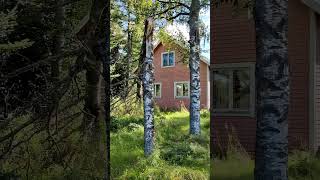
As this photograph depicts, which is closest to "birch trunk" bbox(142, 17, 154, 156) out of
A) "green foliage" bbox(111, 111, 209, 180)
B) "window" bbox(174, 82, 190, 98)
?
"green foliage" bbox(111, 111, 209, 180)

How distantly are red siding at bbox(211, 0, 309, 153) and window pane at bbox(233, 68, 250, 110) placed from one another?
0.26 m

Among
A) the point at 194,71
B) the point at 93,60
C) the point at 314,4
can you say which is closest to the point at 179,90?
the point at 194,71

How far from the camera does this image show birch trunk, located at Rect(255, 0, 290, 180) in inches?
181

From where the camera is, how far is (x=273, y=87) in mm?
4605

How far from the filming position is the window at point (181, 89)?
32.8 meters

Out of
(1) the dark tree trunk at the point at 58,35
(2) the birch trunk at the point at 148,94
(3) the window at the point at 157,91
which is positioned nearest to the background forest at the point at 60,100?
(1) the dark tree trunk at the point at 58,35

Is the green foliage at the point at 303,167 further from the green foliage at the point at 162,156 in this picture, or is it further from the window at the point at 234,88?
the green foliage at the point at 162,156

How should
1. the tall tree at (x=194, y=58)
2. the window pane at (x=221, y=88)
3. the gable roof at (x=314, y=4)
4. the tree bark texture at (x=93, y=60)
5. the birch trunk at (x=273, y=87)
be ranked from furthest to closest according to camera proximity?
the tall tree at (x=194, y=58), the gable roof at (x=314, y=4), the window pane at (x=221, y=88), the tree bark texture at (x=93, y=60), the birch trunk at (x=273, y=87)

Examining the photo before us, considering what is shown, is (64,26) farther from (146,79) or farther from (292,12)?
(146,79)

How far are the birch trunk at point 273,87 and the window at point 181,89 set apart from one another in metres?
28.0

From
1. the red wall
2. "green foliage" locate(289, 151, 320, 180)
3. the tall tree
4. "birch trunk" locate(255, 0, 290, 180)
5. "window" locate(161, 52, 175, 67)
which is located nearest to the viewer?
"birch trunk" locate(255, 0, 290, 180)

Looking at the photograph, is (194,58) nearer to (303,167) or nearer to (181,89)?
(303,167)

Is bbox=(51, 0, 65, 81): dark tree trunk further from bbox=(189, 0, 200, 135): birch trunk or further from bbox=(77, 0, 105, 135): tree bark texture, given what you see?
bbox=(189, 0, 200, 135): birch trunk

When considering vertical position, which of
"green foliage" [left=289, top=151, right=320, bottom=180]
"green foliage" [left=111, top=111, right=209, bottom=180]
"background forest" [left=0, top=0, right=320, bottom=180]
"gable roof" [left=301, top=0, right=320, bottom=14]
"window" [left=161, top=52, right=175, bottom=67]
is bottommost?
"green foliage" [left=111, top=111, right=209, bottom=180]
